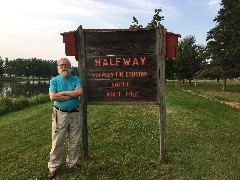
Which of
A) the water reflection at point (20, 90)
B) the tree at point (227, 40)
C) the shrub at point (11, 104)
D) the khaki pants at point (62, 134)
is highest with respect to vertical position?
the tree at point (227, 40)

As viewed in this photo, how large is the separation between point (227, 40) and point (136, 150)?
38511 mm

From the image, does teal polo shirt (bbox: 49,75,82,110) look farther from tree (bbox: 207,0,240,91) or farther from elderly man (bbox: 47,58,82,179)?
tree (bbox: 207,0,240,91)

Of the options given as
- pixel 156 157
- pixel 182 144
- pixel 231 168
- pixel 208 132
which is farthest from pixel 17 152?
pixel 208 132

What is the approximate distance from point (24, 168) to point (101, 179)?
2.07 metres

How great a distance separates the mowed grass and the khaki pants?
0.30m

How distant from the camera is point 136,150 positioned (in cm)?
860

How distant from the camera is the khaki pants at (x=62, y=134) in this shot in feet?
22.8

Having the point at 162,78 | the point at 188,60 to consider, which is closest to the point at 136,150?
Answer: the point at 162,78

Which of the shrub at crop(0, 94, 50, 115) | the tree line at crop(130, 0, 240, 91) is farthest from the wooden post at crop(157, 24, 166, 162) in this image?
the tree line at crop(130, 0, 240, 91)

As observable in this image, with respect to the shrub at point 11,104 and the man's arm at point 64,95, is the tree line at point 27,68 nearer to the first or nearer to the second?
the shrub at point 11,104

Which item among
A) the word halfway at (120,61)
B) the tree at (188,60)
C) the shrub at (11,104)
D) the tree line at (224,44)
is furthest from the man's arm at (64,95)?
the tree at (188,60)

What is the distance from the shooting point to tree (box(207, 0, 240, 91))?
41.0 meters

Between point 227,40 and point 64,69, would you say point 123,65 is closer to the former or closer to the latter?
point 64,69

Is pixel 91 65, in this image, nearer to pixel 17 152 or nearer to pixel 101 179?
pixel 101 179
